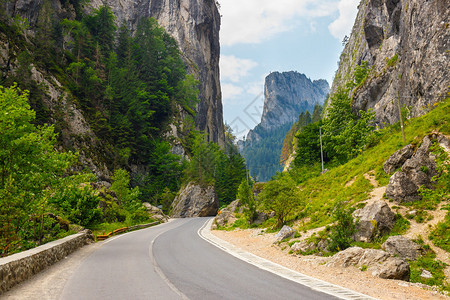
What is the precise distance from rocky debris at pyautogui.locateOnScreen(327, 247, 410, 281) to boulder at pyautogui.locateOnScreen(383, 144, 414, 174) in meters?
11.0

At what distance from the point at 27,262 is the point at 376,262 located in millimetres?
11649

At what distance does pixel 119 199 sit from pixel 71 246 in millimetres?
23322

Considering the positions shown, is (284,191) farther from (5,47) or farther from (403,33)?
(5,47)

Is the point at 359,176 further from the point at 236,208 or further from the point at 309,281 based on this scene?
the point at 236,208

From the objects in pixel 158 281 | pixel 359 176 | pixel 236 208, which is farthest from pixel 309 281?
pixel 236 208

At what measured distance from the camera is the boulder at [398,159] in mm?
18672

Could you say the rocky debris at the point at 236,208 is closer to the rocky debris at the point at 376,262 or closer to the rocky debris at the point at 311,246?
the rocky debris at the point at 311,246

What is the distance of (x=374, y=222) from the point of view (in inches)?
543

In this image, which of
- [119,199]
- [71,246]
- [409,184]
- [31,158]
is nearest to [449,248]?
[409,184]

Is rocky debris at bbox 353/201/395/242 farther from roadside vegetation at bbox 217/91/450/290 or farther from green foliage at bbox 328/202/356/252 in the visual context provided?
green foliage at bbox 328/202/356/252

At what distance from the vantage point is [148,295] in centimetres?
670

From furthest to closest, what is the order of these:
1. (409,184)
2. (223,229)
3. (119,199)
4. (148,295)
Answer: (119,199) → (223,229) → (409,184) → (148,295)

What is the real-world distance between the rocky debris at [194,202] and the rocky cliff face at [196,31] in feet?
118

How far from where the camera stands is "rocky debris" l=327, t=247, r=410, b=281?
359 inches
